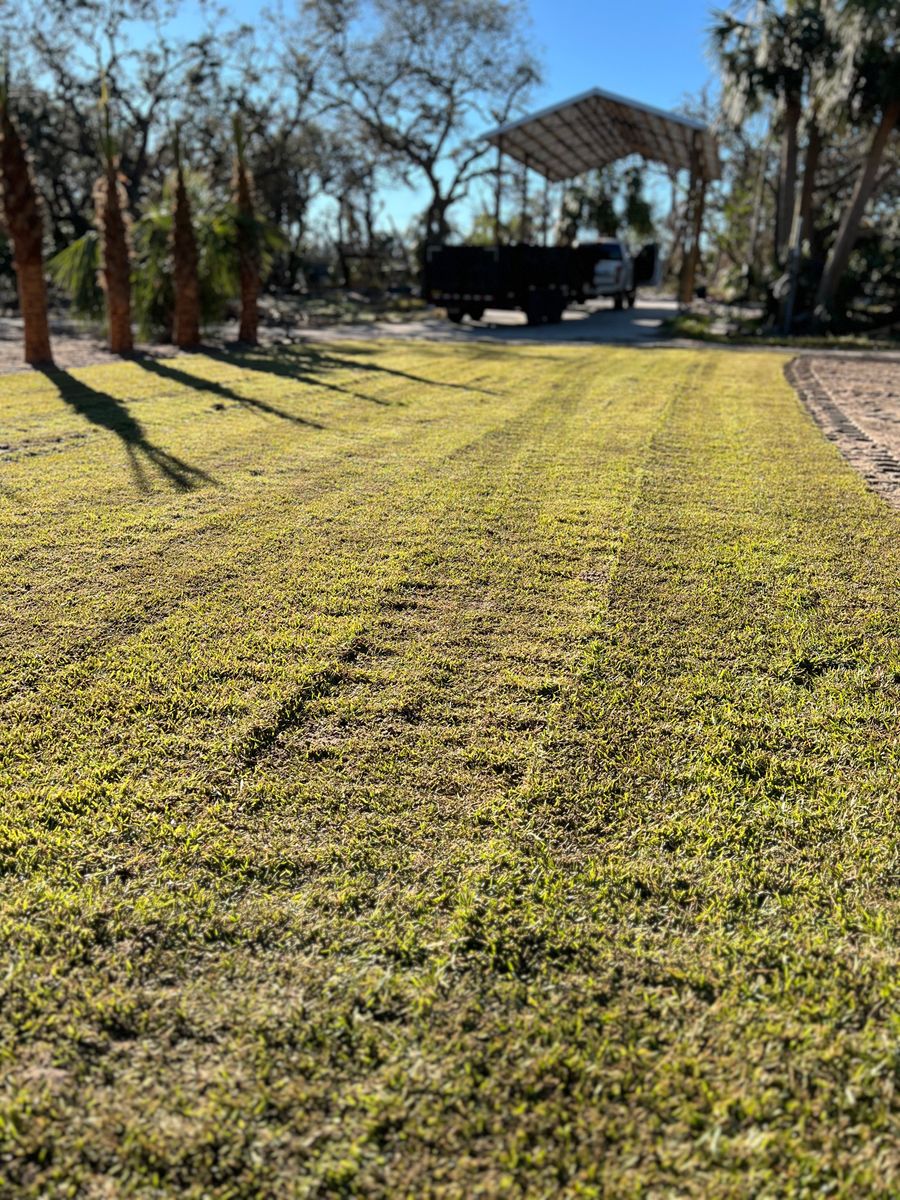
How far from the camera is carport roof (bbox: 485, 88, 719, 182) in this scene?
21906 mm

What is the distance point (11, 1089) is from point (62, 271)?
13325 mm

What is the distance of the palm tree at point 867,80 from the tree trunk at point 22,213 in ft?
56.2

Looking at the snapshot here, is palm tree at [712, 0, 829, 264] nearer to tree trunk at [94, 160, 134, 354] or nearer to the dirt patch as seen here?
the dirt patch

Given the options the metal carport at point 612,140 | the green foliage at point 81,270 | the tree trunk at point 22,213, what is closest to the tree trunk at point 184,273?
the green foliage at point 81,270

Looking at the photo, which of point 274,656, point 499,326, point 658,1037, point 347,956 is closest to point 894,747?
point 658,1037

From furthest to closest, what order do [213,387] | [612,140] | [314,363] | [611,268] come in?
1. [612,140]
2. [611,268]
3. [314,363]
4. [213,387]

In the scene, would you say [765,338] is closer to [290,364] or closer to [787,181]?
[787,181]

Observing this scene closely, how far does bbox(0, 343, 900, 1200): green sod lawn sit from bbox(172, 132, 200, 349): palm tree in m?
9.03

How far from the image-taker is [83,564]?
3.95 metres

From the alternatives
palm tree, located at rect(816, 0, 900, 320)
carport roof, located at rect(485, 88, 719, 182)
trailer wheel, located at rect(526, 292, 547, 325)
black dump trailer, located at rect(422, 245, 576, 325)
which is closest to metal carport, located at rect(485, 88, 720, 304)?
carport roof, located at rect(485, 88, 719, 182)

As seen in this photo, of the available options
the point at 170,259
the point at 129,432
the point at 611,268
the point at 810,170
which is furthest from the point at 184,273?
the point at 810,170

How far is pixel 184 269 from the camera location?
41.5 feet

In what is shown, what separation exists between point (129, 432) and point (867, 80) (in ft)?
65.7

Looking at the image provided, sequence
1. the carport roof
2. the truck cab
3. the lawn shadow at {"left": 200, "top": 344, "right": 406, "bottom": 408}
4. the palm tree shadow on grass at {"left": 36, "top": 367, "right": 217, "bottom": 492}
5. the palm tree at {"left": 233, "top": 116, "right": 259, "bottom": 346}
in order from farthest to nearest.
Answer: the truck cab, the carport roof, the palm tree at {"left": 233, "top": 116, "right": 259, "bottom": 346}, the lawn shadow at {"left": 200, "top": 344, "right": 406, "bottom": 408}, the palm tree shadow on grass at {"left": 36, "top": 367, "right": 217, "bottom": 492}
